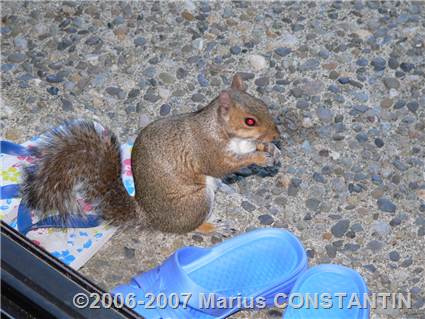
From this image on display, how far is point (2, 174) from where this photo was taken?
2.29 meters

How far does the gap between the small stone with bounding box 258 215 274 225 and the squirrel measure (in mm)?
167

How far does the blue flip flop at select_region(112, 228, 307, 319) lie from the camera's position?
74.7 inches

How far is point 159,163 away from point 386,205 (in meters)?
0.73

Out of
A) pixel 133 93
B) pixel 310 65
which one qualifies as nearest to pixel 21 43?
pixel 133 93

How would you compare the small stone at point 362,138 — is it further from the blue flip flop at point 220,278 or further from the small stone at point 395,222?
the blue flip flop at point 220,278

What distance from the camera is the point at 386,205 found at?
238 centimetres

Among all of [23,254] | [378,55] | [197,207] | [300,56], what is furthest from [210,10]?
[23,254]

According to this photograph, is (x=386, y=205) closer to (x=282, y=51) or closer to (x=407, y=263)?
(x=407, y=263)

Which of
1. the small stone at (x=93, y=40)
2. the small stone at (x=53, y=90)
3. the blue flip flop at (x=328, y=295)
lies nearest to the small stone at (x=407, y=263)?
the blue flip flop at (x=328, y=295)

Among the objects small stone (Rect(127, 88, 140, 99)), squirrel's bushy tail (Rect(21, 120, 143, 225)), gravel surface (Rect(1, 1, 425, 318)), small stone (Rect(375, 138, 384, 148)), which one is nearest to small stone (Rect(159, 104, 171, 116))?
gravel surface (Rect(1, 1, 425, 318))

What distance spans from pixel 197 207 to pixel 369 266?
508 mm

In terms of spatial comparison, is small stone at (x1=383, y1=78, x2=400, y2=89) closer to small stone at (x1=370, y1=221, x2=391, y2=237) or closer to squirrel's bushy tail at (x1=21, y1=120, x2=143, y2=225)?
small stone at (x1=370, y1=221, x2=391, y2=237)

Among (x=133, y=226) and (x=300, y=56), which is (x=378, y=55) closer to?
(x=300, y=56)

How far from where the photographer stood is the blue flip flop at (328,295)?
1935mm
